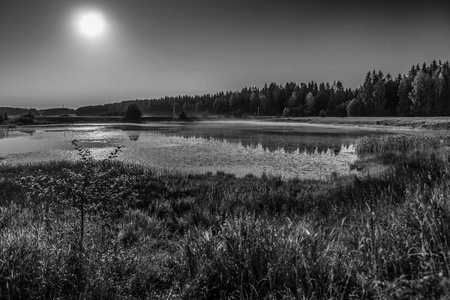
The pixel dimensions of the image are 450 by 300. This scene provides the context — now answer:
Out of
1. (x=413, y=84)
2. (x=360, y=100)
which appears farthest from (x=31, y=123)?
(x=413, y=84)

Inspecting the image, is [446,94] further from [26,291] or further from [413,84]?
[26,291]

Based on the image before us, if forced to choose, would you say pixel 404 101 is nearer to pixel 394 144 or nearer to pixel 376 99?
pixel 376 99

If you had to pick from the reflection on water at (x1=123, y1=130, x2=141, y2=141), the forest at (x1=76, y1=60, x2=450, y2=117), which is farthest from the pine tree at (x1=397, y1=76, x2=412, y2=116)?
the reflection on water at (x1=123, y1=130, x2=141, y2=141)

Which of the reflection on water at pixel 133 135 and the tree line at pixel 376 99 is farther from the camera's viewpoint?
the tree line at pixel 376 99

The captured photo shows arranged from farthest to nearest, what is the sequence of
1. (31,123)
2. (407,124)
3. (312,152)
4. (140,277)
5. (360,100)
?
(360,100) → (31,123) → (407,124) → (312,152) → (140,277)

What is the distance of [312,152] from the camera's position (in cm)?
2356

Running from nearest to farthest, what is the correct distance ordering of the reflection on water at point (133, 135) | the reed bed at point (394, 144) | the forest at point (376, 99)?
the reed bed at point (394, 144), the reflection on water at point (133, 135), the forest at point (376, 99)

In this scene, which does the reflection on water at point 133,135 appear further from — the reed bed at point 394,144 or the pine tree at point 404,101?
the pine tree at point 404,101

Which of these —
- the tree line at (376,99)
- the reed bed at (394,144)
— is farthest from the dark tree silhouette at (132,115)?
the reed bed at (394,144)

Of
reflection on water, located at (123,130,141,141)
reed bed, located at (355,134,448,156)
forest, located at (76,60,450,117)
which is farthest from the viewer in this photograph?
forest, located at (76,60,450,117)

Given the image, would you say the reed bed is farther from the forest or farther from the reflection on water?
the forest

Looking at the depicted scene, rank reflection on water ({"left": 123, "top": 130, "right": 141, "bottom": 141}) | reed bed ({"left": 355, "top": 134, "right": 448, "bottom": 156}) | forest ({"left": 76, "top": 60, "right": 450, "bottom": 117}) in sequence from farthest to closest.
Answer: forest ({"left": 76, "top": 60, "right": 450, "bottom": 117}) < reflection on water ({"left": 123, "top": 130, "right": 141, "bottom": 141}) < reed bed ({"left": 355, "top": 134, "right": 448, "bottom": 156})

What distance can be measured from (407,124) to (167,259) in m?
60.4

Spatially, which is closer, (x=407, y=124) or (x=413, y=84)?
(x=407, y=124)
